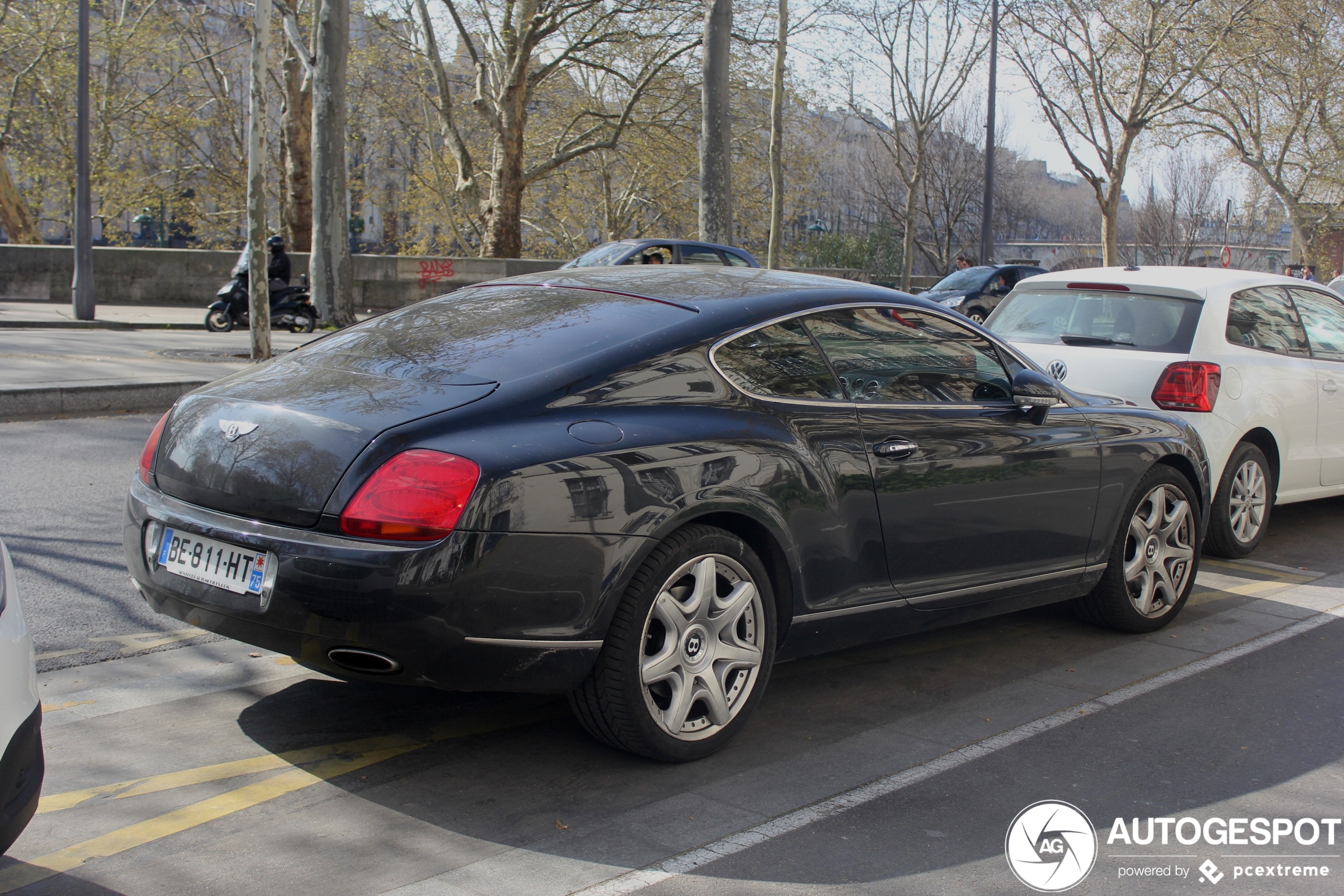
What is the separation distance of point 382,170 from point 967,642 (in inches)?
1716

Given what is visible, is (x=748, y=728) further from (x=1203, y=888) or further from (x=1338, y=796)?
(x=1338, y=796)

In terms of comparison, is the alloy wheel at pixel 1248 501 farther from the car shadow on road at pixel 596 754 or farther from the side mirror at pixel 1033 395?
the side mirror at pixel 1033 395

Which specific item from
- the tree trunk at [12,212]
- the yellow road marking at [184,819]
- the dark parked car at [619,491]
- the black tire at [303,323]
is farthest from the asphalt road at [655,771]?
the tree trunk at [12,212]

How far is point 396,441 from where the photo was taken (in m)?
3.29

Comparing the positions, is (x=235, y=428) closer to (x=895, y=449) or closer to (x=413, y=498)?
(x=413, y=498)

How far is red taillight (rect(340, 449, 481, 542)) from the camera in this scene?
3201mm

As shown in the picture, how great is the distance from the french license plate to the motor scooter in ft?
51.9

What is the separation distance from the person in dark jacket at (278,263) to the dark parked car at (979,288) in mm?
11295

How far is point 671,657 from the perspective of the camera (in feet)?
11.8

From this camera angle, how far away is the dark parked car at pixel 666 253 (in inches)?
741

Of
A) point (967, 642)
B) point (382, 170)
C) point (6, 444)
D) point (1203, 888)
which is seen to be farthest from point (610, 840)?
point (382, 170)

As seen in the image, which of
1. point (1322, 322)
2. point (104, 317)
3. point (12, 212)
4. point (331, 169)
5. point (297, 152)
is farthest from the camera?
point (12, 212)

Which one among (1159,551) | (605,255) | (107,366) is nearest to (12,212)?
(605,255)

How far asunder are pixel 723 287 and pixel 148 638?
8.73 feet
